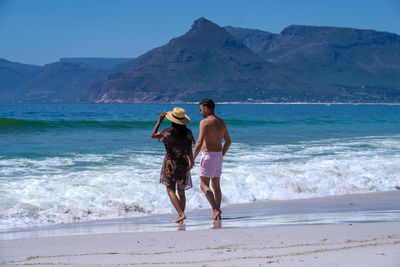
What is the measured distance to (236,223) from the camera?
5816 mm

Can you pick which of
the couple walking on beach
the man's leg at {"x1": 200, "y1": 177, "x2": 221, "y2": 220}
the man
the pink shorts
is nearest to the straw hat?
the couple walking on beach

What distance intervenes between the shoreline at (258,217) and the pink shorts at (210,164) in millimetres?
611

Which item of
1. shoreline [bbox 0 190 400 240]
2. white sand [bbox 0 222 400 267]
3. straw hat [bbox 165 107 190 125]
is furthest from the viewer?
straw hat [bbox 165 107 190 125]

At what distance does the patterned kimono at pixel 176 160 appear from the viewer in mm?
5898

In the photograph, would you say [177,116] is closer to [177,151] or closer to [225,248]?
[177,151]

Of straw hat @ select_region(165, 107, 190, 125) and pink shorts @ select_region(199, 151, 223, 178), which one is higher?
straw hat @ select_region(165, 107, 190, 125)

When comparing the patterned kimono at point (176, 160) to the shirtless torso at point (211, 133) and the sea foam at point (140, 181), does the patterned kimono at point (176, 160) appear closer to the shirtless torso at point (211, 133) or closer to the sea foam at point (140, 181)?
the shirtless torso at point (211, 133)

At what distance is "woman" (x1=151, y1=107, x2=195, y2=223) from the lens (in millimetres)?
5875

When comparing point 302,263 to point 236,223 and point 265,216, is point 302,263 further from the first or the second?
point 265,216

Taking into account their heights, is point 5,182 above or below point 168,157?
below

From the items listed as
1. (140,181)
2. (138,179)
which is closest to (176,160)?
(140,181)

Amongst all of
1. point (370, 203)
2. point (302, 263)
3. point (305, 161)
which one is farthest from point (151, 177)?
point (302, 263)

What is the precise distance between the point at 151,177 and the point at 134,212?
2081mm

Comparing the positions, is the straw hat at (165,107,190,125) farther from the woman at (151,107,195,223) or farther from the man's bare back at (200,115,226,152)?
the man's bare back at (200,115,226,152)
